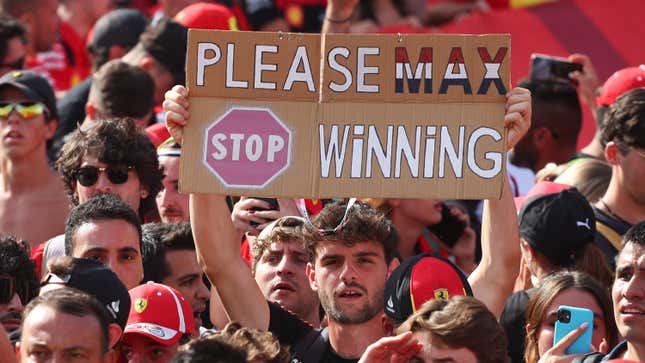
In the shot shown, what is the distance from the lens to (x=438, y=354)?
20.0 feet

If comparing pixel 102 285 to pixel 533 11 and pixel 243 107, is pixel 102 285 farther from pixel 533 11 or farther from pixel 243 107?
pixel 533 11

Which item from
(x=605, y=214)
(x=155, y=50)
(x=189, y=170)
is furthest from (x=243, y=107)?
(x=155, y=50)

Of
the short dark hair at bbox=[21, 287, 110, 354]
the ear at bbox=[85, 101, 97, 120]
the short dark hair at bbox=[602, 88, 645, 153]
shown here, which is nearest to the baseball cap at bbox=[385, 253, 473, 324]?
the short dark hair at bbox=[21, 287, 110, 354]

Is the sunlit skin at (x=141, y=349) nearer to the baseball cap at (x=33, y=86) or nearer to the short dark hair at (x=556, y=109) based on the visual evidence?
the baseball cap at (x=33, y=86)

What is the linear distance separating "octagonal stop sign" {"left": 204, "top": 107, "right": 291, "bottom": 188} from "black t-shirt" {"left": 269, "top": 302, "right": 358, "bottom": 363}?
88 cm

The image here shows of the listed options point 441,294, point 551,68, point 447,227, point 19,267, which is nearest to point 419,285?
point 441,294

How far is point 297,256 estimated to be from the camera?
24.7ft

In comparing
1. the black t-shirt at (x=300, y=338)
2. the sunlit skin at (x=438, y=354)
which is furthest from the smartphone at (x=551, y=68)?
the sunlit skin at (x=438, y=354)

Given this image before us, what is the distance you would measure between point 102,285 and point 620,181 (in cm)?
284

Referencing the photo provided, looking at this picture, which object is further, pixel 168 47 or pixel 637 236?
pixel 168 47

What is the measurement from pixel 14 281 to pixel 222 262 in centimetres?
88

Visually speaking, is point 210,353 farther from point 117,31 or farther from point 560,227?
point 117,31

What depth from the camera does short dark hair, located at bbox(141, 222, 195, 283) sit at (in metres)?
7.79

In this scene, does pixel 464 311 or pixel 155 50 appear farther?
pixel 155 50
